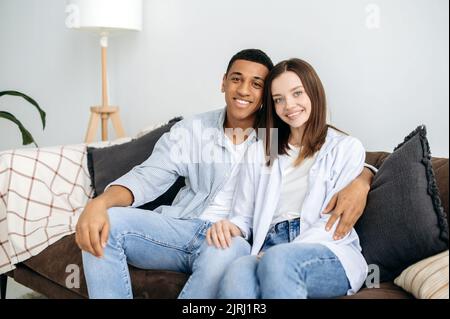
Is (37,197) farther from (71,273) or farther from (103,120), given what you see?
(103,120)

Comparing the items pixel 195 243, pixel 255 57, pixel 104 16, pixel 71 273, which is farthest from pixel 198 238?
pixel 104 16

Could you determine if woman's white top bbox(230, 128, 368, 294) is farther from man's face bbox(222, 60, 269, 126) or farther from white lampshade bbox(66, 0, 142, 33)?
white lampshade bbox(66, 0, 142, 33)

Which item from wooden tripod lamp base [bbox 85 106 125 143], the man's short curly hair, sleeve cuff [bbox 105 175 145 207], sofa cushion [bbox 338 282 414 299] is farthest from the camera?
wooden tripod lamp base [bbox 85 106 125 143]

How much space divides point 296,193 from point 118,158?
865 millimetres

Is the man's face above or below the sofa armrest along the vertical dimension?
above

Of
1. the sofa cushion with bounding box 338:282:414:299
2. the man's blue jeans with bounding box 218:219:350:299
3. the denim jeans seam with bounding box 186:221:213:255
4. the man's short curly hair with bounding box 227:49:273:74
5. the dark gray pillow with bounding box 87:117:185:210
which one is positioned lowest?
the sofa cushion with bounding box 338:282:414:299

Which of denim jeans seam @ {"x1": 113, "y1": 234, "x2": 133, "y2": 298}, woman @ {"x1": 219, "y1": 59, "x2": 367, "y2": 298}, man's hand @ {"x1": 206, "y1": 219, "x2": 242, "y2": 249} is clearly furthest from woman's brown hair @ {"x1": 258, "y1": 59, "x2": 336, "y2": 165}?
denim jeans seam @ {"x1": 113, "y1": 234, "x2": 133, "y2": 298}

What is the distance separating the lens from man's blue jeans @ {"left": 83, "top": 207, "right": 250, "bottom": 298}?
4.40 ft

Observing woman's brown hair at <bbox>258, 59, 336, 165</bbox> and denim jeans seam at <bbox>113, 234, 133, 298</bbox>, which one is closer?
denim jeans seam at <bbox>113, 234, 133, 298</bbox>

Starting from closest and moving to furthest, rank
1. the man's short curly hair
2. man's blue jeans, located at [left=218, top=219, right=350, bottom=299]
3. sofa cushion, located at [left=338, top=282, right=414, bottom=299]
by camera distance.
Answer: man's blue jeans, located at [left=218, top=219, right=350, bottom=299], sofa cushion, located at [left=338, top=282, right=414, bottom=299], the man's short curly hair

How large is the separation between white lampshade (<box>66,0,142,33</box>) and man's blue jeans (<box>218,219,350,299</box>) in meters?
1.64
